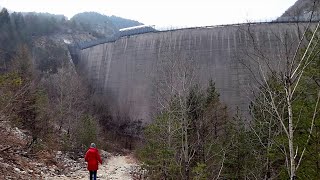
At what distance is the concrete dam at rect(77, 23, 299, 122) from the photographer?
34.0 meters

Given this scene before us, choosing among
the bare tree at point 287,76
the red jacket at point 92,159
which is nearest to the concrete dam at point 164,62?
the red jacket at point 92,159

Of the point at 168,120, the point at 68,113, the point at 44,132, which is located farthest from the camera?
the point at 68,113

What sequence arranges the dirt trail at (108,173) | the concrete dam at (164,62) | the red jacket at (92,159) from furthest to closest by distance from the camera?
the concrete dam at (164,62), the dirt trail at (108,173), the red jacket at (92,159)

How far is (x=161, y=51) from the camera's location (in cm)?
3941

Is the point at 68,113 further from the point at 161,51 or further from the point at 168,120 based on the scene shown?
the point at 168,120

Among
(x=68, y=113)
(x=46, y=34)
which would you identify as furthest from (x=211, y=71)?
(x=46, y=34)

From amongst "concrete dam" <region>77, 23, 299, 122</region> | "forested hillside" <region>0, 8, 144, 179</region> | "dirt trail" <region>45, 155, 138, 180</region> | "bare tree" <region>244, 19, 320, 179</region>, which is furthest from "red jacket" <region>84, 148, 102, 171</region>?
"concrete dam" <region>77, 23, 299, 122</region>

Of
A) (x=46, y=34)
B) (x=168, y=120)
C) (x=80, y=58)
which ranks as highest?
(x=46, y=34)

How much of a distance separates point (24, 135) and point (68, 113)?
11977 millimetres

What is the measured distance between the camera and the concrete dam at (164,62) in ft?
112

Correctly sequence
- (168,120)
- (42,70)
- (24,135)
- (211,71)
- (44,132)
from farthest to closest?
(42,70) < (211,71) < (24,135) < (44,132) < (168,120)

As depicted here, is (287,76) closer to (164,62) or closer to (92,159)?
(92,159)

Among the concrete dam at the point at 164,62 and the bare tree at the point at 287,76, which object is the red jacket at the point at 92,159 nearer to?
the bare tree at the point at 287,76

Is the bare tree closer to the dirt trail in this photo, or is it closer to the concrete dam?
the dirt trail
